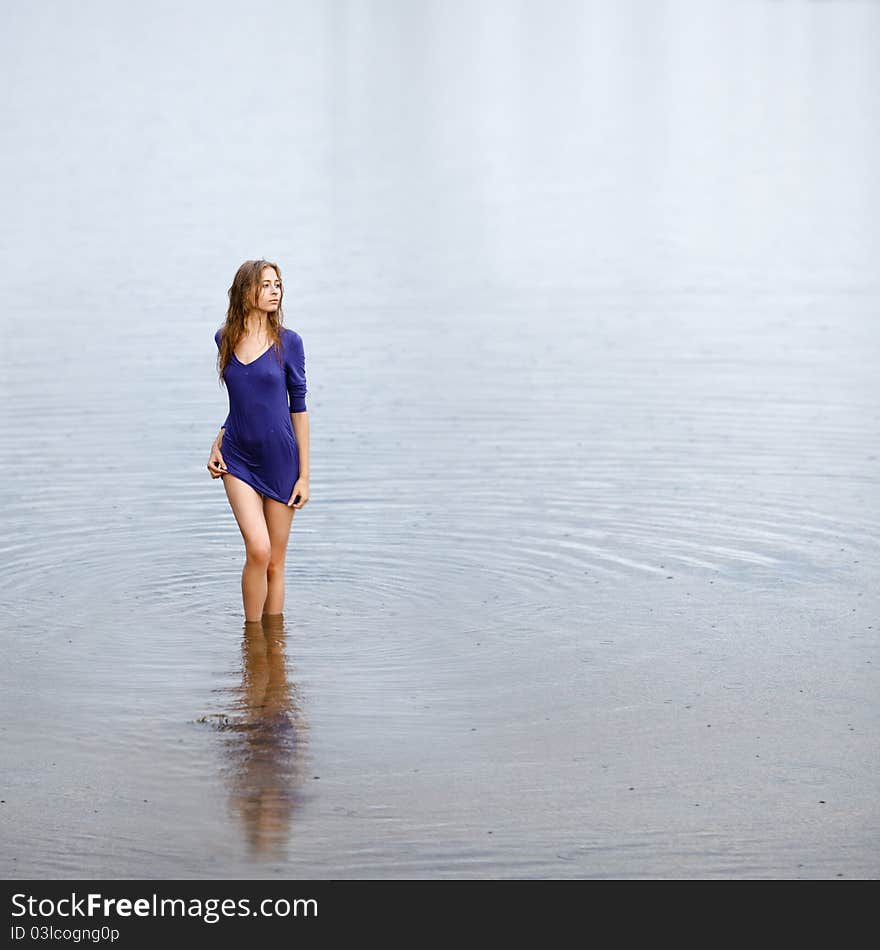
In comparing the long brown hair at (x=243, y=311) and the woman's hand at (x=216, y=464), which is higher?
Answer: the long brown hair at (x=243, y=311)

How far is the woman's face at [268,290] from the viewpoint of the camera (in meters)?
8.01

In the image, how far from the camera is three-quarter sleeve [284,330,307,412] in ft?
27.1

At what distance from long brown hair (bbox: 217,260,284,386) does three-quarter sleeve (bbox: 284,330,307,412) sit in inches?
2.4

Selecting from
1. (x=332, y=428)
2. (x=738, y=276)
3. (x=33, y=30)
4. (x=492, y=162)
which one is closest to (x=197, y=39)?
(x=33, y=30)

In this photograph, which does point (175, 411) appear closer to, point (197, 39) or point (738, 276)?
point (738, 276)

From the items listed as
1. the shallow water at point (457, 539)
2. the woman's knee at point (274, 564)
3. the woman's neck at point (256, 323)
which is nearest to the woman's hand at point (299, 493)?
the woman's knee at point (274, 564)

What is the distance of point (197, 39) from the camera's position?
59469mm

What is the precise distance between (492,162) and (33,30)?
3164 cm

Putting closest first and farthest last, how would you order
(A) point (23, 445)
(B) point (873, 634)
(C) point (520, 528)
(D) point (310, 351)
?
1. (B) point (873, 634)
2. (C) point (520, 528)
3. (A) point (23, 445)
4. (D) point (310, 351)

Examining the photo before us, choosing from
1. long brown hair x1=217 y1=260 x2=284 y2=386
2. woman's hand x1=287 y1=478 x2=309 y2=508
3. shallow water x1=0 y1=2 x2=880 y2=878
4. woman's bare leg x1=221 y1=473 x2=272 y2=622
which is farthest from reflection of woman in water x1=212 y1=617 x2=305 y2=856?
long brown hair x1=217 y1=260 x2=284 y2=386

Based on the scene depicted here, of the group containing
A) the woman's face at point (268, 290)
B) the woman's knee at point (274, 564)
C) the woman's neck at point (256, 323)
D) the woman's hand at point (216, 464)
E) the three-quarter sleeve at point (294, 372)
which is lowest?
the woman's knee at point (274, 564)

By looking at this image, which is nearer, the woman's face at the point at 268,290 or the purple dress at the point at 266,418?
the woman's face at the point at 268,290

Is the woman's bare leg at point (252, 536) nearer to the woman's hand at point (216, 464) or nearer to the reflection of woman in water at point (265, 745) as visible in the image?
the woman's hand at point (216, 464)

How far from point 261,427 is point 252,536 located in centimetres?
53
